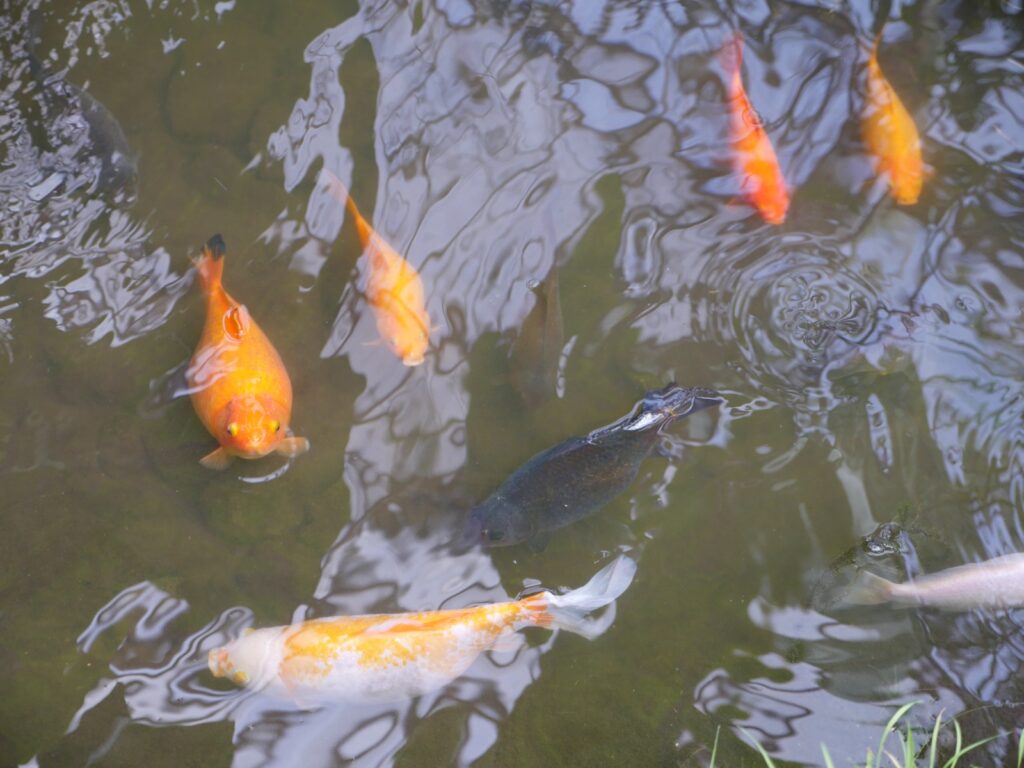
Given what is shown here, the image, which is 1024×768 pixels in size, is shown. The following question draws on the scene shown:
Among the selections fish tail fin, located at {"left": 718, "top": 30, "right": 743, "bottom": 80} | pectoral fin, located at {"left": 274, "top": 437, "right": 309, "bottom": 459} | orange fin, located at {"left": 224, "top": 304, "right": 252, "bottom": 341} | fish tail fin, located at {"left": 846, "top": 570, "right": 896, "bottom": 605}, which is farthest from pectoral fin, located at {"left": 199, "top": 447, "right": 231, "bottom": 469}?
fish tail fin, located at {"left": 718, "top": 30, "right": 743, "bottom": 80}

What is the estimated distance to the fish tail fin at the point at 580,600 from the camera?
3.01 metres

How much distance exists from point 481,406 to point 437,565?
74 centimetres

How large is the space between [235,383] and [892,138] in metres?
3.38

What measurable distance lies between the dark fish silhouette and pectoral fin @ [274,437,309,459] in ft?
3.13

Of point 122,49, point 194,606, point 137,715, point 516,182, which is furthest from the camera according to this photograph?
point 122,49

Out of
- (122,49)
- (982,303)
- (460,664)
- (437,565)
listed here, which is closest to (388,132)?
(122,49)

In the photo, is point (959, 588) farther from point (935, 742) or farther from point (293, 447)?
point (293, 447)

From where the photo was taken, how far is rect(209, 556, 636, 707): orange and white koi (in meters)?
2.99

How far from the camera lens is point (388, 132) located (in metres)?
4.29

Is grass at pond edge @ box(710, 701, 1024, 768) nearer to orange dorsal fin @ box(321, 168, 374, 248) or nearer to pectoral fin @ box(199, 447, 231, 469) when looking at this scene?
pectoral fin @ box(199, 447, 231, 469)

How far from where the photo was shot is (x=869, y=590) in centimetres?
315

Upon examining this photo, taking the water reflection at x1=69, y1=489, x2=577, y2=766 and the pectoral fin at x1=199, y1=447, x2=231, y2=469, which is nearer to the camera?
the water reflection at x1=69, y1=489, x2=577, y2=766

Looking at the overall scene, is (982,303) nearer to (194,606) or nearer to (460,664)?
(460,664)

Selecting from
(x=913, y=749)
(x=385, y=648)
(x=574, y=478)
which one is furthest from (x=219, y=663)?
(x=913, y=749)
